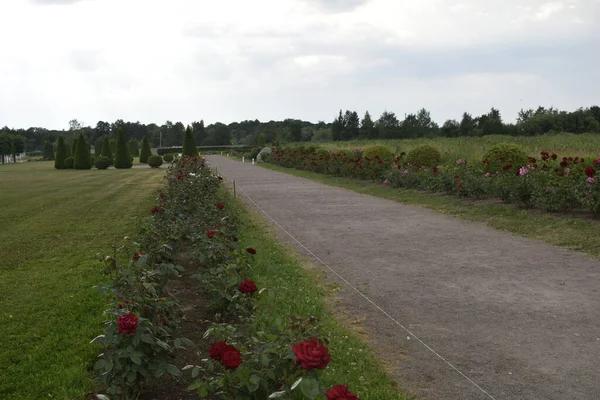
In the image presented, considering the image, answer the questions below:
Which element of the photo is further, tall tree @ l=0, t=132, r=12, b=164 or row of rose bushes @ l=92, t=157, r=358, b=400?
tall tree @ l=0, t=132, r=12, b=164

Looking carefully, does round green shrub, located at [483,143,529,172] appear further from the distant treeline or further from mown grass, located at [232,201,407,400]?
the distant treeline

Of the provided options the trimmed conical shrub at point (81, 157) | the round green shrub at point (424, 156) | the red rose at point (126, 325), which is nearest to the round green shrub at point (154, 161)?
the trimmed conical shrub at point (81, 157)

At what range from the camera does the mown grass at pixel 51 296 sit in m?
3.55

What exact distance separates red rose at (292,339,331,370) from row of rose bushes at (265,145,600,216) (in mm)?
8237

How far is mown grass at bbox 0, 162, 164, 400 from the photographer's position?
355 centimetres

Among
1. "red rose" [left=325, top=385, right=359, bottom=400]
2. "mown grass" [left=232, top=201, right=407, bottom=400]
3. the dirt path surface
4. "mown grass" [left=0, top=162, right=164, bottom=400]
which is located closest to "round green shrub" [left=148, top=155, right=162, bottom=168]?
"mown grass" [left=0, top=162, right=164, bottom=400]

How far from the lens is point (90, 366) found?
370cm

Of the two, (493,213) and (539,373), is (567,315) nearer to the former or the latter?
(539,373)

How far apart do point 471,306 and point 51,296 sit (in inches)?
163

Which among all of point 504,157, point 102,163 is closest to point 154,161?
point 102,163

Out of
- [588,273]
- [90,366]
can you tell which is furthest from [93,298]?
[588,273]

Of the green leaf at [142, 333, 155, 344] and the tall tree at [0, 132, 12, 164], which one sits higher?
the tall tree at [0, 132, 12, 164]

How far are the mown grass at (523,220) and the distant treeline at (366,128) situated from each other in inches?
1166

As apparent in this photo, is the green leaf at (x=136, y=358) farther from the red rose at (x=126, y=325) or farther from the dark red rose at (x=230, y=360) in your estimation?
the dark red rose at (x=230, y=360)
